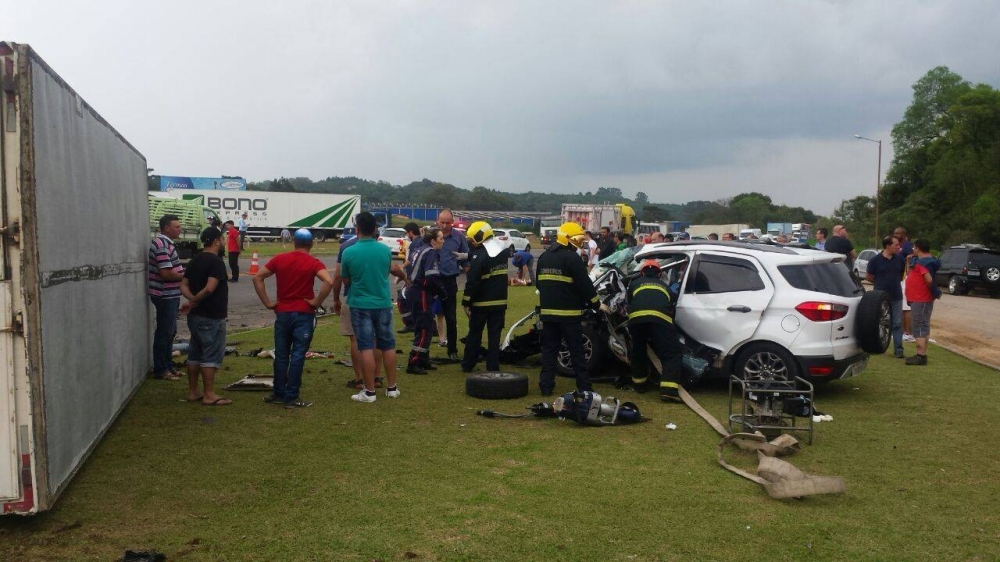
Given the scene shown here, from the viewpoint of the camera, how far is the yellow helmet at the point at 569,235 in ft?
28.7

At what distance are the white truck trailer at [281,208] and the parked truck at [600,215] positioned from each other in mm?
16389

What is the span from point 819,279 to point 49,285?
7257 millimetres

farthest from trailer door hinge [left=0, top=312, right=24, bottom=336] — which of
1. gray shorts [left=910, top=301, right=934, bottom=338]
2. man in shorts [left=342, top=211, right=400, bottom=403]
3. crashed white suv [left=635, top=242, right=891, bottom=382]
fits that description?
gray shorts [left=910, top=301, right=934, bottom=338]

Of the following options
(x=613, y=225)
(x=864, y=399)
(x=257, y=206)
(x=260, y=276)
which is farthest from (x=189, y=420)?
(x=257, y=206)

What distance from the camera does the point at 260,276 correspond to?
7992mm

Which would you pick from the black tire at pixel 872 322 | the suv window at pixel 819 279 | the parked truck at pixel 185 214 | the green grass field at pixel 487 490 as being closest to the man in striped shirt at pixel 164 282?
the green grass field at pixel 487 490

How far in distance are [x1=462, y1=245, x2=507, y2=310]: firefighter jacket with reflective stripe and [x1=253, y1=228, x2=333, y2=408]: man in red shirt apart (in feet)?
7.28

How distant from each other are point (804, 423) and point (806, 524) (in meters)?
2.94

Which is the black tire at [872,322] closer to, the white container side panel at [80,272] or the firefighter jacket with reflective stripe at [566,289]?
the firefighter jacket with reflective stripe at [566,289]

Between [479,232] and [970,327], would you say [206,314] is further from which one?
[970,327]

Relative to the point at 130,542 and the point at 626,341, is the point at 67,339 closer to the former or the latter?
the point at 130,542

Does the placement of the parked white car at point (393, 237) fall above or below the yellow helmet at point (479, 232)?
below

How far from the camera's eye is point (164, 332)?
30.0ft

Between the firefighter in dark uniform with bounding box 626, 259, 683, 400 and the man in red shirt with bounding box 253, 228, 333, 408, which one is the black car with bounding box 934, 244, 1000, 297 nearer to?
the firefighter in dark uniform with bounding box 626, 259, 683, 400
